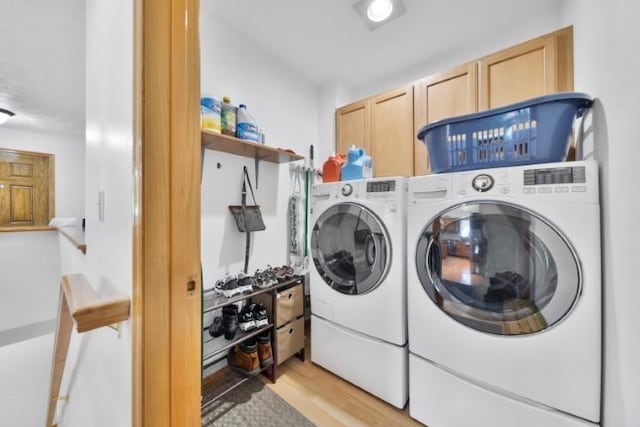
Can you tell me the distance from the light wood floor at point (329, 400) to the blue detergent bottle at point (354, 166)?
4.61 feet

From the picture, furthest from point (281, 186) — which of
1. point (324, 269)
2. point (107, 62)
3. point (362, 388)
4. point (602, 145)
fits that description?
point (602, 145)

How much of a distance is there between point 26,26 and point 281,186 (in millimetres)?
1946

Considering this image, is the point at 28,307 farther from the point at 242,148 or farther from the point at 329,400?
the point at 329,400

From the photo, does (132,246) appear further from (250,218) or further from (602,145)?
(602,145)

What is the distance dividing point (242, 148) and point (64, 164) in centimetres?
380

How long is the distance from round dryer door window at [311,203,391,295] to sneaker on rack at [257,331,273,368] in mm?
561

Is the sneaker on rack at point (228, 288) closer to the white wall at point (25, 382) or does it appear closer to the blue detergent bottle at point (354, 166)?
the blue detergent bottle at point (354, 166)

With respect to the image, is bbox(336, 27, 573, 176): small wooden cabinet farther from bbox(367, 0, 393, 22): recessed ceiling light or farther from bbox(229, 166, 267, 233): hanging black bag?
bbox(229, 166, 267, 233): hanging black bag

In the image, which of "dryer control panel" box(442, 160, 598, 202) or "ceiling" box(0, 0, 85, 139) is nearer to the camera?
"dryer control panel" box(442, 160, 598, 202)

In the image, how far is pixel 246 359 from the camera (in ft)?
5.11

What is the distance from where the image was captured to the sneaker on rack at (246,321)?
1.55 metres

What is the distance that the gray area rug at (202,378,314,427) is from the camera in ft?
4.38

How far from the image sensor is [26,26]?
1614mm

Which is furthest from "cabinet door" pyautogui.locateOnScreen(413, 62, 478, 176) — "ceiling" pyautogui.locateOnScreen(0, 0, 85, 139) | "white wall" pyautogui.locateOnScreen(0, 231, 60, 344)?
"white wall" pyautogui.locateOnScreen(0, 231, 60, 344)
